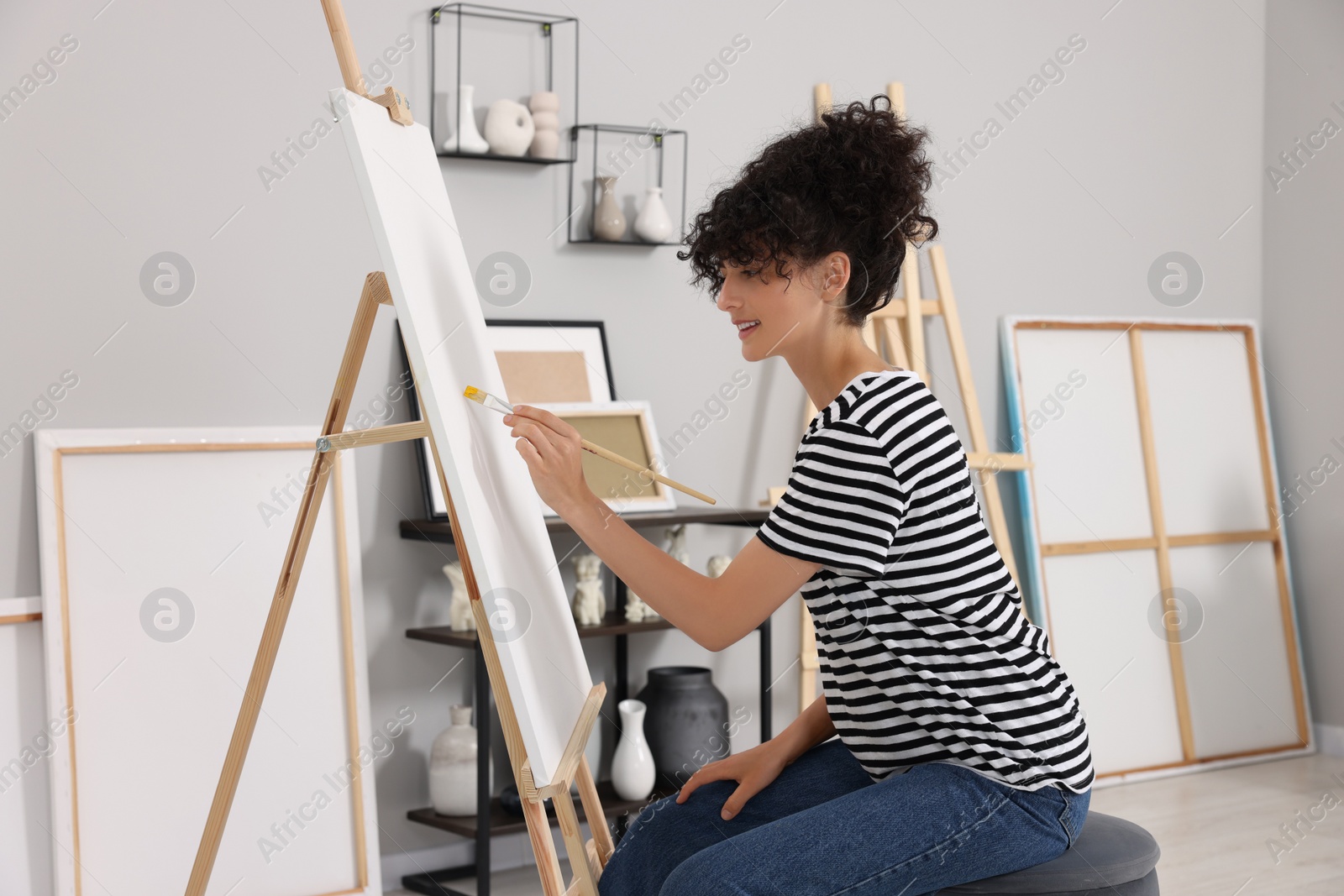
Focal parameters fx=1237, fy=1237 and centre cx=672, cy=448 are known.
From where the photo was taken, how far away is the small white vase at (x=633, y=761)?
270 cm

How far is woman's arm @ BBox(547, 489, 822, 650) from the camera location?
1.33 m

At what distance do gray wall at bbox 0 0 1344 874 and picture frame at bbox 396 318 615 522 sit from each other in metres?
0.05

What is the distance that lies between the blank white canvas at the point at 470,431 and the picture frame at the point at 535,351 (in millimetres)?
1007

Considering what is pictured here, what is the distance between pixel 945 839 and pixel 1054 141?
113 inches

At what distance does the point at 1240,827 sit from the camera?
3.05 meters

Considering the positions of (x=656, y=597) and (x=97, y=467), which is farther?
(x=97, y=467)

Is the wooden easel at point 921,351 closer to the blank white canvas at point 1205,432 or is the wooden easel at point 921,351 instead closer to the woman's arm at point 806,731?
the blank white canvas at point 1205,432

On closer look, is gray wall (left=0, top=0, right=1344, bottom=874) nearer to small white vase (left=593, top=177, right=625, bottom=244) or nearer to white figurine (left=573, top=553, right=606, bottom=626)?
small white vase (left=593, top=177, right=625, bottom=244)

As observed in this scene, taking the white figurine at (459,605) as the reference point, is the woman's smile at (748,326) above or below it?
above

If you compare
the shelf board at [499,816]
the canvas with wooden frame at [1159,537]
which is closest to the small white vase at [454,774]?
the shelf board at [499,816]

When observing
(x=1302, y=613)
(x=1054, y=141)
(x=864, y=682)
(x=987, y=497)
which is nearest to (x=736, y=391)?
(x=987, y=497)

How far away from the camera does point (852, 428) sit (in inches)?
52.7

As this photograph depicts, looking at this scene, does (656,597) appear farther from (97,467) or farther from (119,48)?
(119,48)

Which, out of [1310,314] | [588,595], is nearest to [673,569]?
[588,595]
